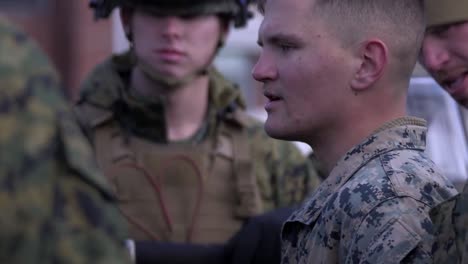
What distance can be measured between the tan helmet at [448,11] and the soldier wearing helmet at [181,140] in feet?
5.61

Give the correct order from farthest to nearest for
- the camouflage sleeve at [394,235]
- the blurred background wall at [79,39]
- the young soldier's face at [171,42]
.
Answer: the blurred background wall at [79,39], the young soldier's face at [171,42], the camouflage sleeve at [394,235]

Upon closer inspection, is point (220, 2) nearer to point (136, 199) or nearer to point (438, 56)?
point (136, 199)

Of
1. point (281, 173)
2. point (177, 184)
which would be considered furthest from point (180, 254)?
point (281, 173)

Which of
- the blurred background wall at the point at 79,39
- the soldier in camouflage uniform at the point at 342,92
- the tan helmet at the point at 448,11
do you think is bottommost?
the blurred background wall at the point at 79,39

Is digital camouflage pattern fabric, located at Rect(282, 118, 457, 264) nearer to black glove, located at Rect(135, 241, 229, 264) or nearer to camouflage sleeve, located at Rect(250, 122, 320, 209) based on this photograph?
black glove, located at Rect(135, 241, 229, 264)

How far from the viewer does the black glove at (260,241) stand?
3340 mm

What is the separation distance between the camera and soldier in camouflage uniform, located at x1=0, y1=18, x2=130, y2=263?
4.38 feet

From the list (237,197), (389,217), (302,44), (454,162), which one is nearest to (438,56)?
(302,44)

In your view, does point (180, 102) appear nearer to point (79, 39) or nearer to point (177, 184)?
point (177, 184)

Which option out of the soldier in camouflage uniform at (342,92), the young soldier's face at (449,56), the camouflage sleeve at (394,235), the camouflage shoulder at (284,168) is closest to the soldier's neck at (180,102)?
the camouflage shoulder at (284,168)

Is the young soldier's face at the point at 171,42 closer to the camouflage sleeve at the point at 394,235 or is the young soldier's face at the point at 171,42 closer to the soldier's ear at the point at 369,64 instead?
the soldier's ear at the point at 369,64

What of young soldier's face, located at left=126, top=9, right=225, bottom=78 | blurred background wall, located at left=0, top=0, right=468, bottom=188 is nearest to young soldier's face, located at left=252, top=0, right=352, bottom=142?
young soldier's face, located at left=126, top=9, right=225, bottom=78

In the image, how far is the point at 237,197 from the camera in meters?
4.39

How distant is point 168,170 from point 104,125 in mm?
339
